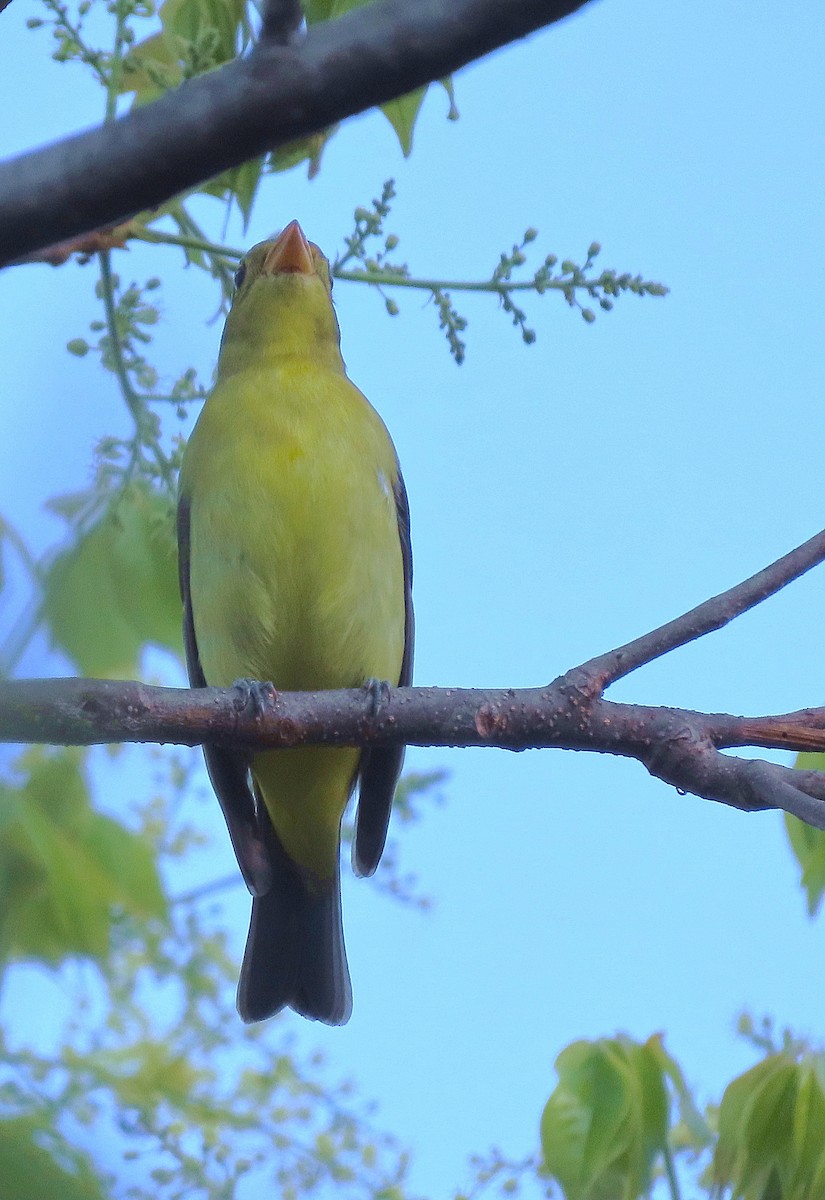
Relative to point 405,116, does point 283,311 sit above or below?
above

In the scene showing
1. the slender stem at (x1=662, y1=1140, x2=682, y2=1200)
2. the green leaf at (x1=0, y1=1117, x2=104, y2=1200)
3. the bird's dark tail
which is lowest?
the green leaf at (x1=0, y1=1117, x2=104, y2=1200)

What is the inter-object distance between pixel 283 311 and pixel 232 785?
61.1 inches

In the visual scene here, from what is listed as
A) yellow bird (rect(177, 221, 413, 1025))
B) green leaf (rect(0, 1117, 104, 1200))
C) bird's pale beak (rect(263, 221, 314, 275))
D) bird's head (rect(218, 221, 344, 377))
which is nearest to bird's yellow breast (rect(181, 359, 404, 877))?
yellow bird (rect(177, 221, 413, 1025))

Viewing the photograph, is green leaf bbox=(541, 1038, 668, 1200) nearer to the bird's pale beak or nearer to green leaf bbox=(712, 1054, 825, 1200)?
green leaf bbox=(712, 1054, 825, 1200)

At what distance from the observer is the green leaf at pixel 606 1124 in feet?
8.05

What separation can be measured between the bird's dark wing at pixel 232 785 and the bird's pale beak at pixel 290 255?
0.94 metres

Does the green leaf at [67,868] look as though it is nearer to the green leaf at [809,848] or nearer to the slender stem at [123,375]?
the slender stem at [123,375]

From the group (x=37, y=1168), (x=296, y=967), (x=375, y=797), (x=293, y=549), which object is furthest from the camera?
(x=296, y=967)

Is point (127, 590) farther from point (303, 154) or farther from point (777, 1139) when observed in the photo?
point (777, 1139)

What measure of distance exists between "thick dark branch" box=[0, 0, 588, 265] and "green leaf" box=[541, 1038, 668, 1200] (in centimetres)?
192

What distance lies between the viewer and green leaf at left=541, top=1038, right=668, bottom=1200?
8.05 ft

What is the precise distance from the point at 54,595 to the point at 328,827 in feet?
10.9

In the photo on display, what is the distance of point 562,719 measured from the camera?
8.20 ft

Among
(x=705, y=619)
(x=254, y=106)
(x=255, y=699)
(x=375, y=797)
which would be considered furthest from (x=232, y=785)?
(x=254, y=106)
